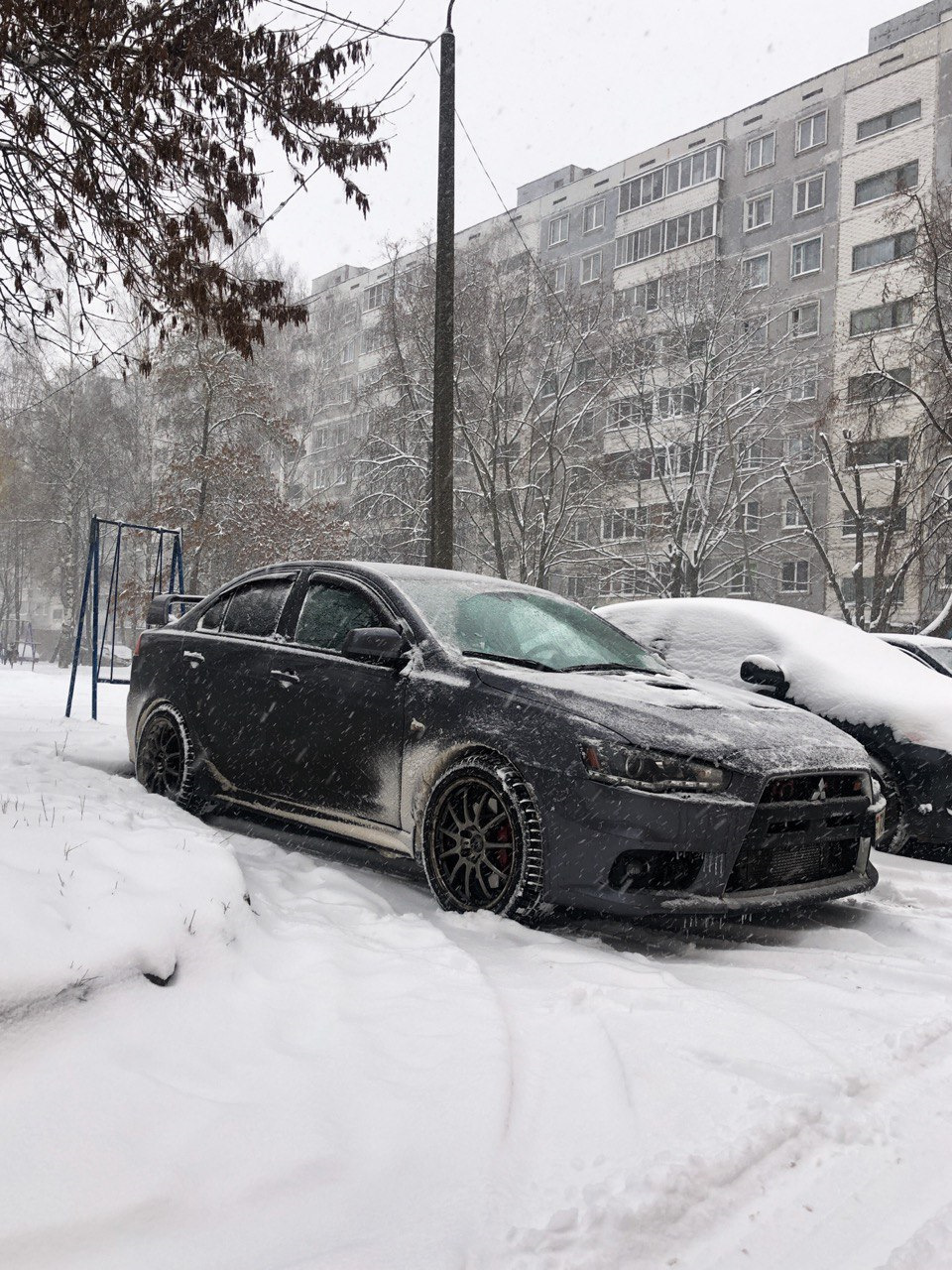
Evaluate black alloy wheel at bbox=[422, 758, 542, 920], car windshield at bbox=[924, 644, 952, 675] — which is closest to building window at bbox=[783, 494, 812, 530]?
car windshield at bbox=[924, 644, 952, 675]

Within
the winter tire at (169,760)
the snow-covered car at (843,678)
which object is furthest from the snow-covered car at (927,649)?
the winter tire at (169,760)

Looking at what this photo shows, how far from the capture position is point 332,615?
211 inches

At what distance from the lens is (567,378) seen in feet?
88.4

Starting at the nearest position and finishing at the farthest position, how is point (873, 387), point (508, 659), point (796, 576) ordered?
point (508, 659)
point (873, 387)
point (796, 576)

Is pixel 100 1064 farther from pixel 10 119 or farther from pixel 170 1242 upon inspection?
pixel 10 119

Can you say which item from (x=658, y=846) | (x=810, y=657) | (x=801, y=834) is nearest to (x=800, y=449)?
(x=810, y=657)

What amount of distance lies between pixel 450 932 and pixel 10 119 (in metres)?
5.35

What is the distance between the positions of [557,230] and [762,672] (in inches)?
1705

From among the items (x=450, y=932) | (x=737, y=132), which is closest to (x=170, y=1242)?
(x=450, y=932)

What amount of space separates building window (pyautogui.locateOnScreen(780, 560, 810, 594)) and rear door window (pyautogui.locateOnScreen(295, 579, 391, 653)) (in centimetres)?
2997

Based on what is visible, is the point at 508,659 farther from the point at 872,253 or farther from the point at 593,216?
the point at 593,216

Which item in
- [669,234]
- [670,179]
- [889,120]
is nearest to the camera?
[889,120]

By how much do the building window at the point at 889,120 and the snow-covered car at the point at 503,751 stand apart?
35.8 m

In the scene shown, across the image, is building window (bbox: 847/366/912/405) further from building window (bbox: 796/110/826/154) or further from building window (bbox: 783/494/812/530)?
building window (bbox: 796/110/826/154)
